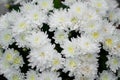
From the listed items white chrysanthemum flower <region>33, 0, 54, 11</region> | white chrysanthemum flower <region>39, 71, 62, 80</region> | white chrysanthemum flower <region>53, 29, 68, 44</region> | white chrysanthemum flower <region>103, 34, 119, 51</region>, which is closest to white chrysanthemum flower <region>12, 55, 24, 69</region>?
white chrysanthemum flower <region>39, 71, 62, 80</region>

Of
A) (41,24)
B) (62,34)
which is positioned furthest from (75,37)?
(41,24)

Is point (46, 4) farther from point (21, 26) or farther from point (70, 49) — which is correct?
point (70, 49)

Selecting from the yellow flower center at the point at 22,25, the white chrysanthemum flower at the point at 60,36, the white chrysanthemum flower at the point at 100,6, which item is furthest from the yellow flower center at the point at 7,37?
the white chrysanthemum flower at the point at 100,6

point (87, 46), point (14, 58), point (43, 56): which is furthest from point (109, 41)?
point (14, 58)

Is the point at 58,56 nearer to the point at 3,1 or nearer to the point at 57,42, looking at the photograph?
the point at 57,42

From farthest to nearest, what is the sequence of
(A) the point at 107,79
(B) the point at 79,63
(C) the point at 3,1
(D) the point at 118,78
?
1. (C) the point at 3,1
2. (D) the point at 118,78
3. (A) the point at 107,79
4. (B) the point at 79,63

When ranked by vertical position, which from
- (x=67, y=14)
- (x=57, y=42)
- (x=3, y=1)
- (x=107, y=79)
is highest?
(x=3, y=1)

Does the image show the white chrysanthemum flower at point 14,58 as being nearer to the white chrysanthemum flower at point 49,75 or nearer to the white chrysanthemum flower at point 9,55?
the white chrysanthemum flower at point 9,55
